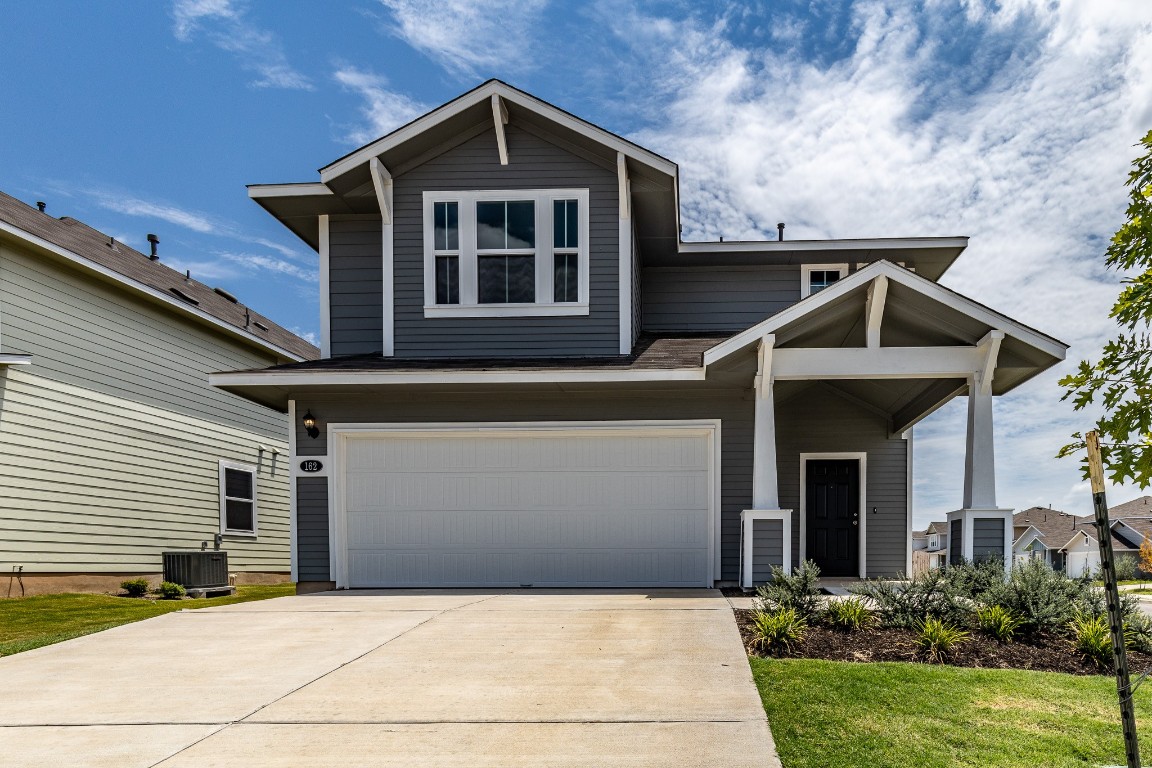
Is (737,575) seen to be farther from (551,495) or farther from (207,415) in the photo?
(207,415)

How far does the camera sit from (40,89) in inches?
612

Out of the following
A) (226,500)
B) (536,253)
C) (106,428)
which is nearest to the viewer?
(536,253)

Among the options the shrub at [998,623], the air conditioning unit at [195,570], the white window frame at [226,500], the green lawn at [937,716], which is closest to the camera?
the green lawn at [937,716]

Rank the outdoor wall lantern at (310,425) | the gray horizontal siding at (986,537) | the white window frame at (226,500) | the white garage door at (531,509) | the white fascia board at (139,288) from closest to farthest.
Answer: the gray horizontal siding at (986,537)
the white garage door at (531,509)
the outdoor wall lantern at (310,425)
the white fascia board at (139,288)
the white window frame at (226,500)

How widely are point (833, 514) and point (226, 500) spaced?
1176 centimetres

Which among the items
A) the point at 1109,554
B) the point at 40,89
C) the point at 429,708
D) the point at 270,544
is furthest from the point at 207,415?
the point at 1109,554

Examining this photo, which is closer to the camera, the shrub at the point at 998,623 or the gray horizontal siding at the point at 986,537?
the shrub at the point at 998,623

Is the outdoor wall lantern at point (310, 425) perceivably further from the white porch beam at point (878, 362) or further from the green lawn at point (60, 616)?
the white porch beam at point (878, 362)

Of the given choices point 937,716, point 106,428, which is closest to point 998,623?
point 937,716

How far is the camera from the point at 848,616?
22.4ft

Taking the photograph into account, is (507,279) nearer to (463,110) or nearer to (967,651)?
(463,110)

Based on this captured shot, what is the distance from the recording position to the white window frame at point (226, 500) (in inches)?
633

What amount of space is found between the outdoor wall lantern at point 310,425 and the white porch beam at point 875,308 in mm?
7192

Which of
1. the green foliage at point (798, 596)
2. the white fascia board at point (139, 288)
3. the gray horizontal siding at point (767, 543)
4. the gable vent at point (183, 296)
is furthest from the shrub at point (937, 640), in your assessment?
the gable vent at point (183, 296)
